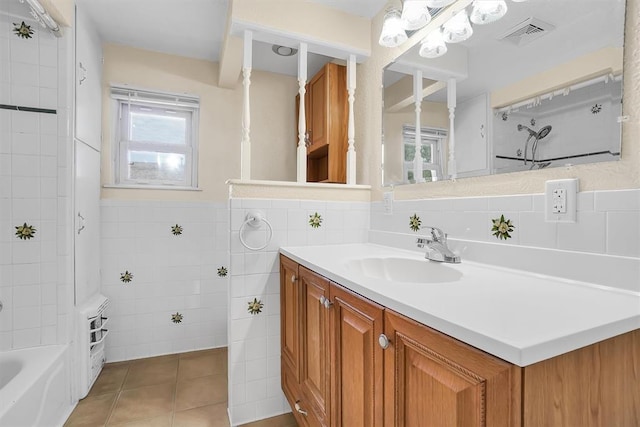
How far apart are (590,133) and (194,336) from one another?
2679mm

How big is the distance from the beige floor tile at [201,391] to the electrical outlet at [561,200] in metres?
1.92

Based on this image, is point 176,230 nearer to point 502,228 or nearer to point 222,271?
point 222,271

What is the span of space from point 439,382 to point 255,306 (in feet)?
3.87

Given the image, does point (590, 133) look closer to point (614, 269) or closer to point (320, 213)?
point (614, 269)

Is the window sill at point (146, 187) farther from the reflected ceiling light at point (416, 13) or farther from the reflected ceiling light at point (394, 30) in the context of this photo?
the reflected ceiling light at point (416, 13)

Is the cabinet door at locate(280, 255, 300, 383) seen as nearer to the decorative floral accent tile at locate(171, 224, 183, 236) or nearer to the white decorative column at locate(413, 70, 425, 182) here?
the white decorative column at locate(413, 70, 425, 182)

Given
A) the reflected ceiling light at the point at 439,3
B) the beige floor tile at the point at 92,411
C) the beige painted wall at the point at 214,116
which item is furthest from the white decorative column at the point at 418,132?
the beige floor tile at the point at 92,411

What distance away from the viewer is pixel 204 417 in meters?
1.63

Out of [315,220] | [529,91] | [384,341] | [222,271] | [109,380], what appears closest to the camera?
[384,341]

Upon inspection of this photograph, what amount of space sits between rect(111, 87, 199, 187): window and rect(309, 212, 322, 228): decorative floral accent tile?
1316mm

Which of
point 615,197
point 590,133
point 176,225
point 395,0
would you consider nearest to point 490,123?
point 590,133

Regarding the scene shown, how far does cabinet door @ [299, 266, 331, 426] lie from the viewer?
3.49 feet

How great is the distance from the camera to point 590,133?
0.86m

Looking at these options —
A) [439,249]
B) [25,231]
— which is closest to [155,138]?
[25,231]
